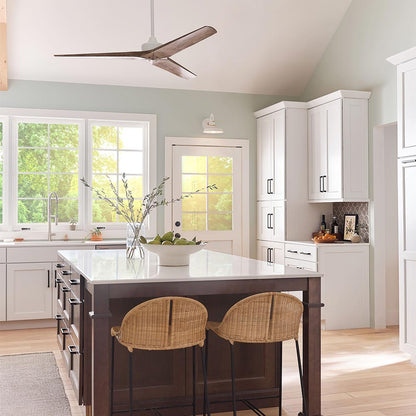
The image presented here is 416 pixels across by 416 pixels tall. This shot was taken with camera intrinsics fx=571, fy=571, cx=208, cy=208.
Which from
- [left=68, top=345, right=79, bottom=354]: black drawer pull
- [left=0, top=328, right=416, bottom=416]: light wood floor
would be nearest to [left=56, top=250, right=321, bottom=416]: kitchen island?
[left=68, top=345, right=79, bottom=354]: black drawer pull

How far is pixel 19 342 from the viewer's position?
17.3 feet

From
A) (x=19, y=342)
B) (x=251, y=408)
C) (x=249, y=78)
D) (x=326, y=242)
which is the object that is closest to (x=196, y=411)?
(x=251, y=408)

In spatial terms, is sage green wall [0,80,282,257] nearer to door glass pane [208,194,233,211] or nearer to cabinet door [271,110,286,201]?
door glass pane [208,194,233,211]

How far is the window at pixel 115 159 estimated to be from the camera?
22.0ft

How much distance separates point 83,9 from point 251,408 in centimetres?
420

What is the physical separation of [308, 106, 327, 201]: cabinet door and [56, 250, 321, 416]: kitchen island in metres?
2.78

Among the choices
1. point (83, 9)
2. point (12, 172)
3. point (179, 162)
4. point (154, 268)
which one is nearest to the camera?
point (154, 268)

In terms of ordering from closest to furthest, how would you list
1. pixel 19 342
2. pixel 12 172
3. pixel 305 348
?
1. pixel 305 348
2. pixel 19 342
3. pixel 12 172

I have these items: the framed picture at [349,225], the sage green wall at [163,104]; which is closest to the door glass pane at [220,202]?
the sage green wall at [163,104]

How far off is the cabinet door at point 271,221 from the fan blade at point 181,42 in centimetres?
321

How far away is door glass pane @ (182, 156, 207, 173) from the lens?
697 centimetres

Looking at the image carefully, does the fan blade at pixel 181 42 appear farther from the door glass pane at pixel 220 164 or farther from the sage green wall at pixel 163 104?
the door glass pane at pixel 220 164

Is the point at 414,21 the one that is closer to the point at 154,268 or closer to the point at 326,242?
the point at 326,242

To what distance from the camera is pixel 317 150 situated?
6320mm
